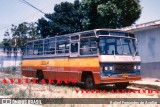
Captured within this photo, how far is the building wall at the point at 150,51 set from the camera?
658 inches

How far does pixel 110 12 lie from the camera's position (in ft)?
84.2

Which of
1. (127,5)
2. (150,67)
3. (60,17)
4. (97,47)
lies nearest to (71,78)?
(97,47)

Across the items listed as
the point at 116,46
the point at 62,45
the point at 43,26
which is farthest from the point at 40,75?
the point at 43,26

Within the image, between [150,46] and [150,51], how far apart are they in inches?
13.2

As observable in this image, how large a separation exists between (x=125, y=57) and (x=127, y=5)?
16380 millimetres

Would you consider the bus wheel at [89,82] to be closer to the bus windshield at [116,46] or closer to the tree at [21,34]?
the bus windshield at [116,46]

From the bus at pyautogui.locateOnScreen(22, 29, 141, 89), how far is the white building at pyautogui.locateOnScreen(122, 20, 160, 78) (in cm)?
421

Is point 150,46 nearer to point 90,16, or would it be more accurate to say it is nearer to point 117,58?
point 117,58

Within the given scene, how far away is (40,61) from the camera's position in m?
16.5

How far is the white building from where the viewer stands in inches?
655

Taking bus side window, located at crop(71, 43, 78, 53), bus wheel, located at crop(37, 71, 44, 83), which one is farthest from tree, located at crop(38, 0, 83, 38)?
bus side window, located at crop(71, 43, 78, 53)

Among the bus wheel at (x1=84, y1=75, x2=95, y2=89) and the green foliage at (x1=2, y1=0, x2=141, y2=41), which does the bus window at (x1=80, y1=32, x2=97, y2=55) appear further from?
the green foliage at (x1=2, y1=0, x2=141, y2=41)

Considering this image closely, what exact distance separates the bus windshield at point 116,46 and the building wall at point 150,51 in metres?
4.40

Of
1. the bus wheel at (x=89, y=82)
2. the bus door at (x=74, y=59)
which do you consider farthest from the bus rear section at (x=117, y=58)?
the bus door at (x=74, y=59)
